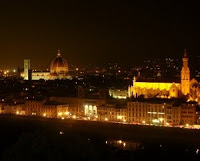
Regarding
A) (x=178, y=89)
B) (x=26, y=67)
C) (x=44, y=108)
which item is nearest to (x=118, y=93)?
(x=178, y=89)

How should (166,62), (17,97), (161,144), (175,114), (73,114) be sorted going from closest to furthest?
(161,144)
(175,114)
(73,114)
(17,97)
(166,62)

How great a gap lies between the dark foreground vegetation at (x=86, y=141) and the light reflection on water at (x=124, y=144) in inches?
6.4

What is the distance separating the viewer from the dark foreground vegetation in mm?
8117

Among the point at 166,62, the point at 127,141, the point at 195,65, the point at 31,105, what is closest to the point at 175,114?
the point at 127,141

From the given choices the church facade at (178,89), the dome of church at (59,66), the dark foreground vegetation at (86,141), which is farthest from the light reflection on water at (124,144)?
the dome of church at (59,66)

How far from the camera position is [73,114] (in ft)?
76.0

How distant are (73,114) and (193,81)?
5.48 m

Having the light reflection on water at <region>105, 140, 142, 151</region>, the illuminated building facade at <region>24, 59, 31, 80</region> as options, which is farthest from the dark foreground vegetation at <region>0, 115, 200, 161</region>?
the illuminated building facade at <region>24, 59, 31, 80</region>

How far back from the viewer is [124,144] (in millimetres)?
16406

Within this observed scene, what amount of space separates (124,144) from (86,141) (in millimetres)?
7486

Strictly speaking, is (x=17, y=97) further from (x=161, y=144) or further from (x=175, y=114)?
(x=161, y=144)

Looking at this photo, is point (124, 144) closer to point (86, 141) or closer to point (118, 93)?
point (86, 141)

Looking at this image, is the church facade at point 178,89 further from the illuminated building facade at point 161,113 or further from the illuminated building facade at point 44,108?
the illuminated building facade at point 44,108

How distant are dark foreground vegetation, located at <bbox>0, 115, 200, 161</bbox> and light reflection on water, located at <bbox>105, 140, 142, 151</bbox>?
0.53 ft
